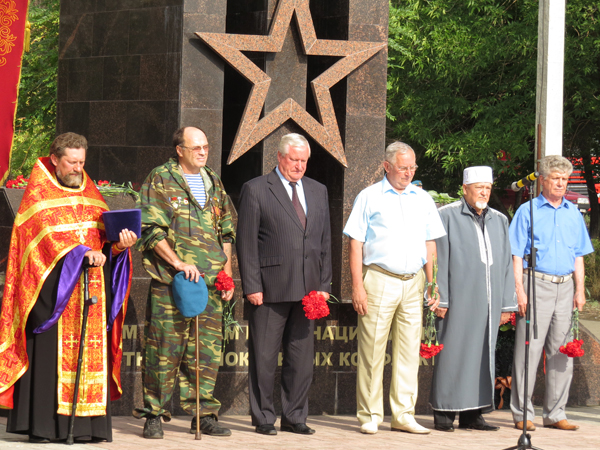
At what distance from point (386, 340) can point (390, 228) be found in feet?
2.85

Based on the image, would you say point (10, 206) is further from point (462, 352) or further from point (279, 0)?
point (462, 352)

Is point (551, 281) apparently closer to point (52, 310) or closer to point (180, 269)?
point (180, 269)

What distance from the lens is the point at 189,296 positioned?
6895 mm

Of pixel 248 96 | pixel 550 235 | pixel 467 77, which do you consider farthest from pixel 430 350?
pixel 467 77

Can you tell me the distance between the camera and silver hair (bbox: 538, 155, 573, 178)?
26.3ft

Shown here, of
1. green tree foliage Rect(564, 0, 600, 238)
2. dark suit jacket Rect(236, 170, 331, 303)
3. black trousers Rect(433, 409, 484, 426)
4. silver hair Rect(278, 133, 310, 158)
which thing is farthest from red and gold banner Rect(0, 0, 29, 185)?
green tree foliage Rect(564, 0, 600, 238)

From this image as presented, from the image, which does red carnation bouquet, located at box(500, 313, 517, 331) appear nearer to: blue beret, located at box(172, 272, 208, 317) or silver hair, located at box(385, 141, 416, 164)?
silver hair, located at box(385, 141, 416, 164)

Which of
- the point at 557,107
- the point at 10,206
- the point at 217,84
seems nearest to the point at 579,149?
the point at 557,107

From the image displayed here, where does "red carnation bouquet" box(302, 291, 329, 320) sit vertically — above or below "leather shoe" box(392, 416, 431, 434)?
above

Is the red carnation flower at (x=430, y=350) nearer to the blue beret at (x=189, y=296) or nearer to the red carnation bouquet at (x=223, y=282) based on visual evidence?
the red carnation bouquet at (x=223, y=282)

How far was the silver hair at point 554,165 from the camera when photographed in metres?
8.02

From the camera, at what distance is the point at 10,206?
26.3ft

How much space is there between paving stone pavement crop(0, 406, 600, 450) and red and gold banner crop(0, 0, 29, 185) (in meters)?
3.35

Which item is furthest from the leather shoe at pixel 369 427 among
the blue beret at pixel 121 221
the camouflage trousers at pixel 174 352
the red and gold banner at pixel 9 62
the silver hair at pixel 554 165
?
the red and gold banner at pixel 9 62
